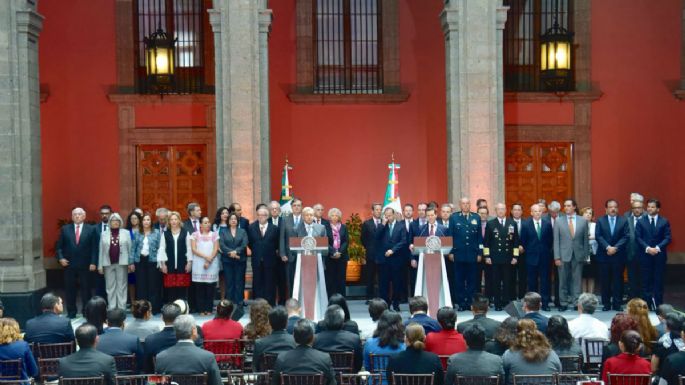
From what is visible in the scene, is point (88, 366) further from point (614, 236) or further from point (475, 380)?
point (614, 236)

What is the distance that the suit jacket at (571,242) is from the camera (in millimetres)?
13680

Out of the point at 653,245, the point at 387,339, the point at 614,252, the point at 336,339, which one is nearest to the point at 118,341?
the point at 336,339

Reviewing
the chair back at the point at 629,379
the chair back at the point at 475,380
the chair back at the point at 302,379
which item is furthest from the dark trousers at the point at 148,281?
the chair back at the point at 629,379

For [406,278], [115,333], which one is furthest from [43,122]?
[115,333]

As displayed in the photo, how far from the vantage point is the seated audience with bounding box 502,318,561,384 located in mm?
7523

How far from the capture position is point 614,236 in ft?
45.0

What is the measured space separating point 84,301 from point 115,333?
17.8 feet

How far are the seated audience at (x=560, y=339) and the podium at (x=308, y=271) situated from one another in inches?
188

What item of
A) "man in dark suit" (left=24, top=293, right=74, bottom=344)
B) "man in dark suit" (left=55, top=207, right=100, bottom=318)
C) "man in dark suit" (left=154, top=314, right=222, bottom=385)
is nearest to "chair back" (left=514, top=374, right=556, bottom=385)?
"man in dark suit" (left=154, top=314, right=222, bottom=385)

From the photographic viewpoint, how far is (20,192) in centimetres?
1402

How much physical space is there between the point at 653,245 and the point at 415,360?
7097 mm

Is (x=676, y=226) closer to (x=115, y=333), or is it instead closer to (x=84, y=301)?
(x=84, y=301)

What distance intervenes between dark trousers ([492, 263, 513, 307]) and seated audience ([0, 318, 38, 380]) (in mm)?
7059

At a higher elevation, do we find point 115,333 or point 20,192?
point 20,192
